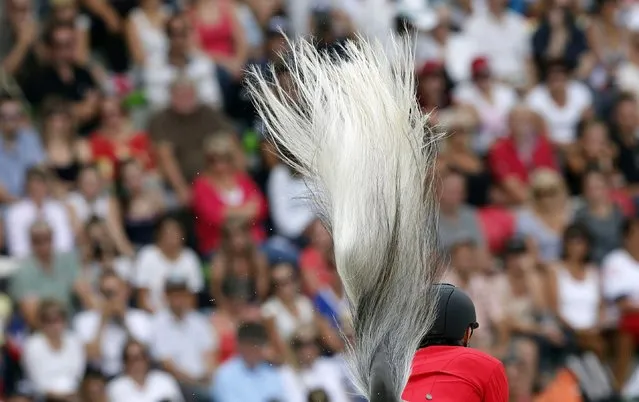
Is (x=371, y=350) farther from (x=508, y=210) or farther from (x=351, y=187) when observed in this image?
(x=508, y=210)

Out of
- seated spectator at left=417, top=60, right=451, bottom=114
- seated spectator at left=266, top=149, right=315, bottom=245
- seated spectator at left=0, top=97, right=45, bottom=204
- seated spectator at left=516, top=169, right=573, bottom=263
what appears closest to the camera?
seated spectator at left=0, top=97, right=45, bottom=204

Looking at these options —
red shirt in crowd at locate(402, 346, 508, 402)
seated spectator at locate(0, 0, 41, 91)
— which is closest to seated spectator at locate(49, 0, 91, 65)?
seated spectator at locate(0, 0, 41, 91)

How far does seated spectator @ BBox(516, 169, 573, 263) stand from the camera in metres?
12.9

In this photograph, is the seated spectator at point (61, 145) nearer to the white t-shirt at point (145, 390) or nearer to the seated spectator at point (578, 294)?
the white t-shirt at point (145, 390)

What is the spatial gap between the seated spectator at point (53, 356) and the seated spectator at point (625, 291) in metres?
4.76

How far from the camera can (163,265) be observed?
36.6ft

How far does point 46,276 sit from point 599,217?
516 cm

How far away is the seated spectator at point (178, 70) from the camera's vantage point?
12742 millimetres

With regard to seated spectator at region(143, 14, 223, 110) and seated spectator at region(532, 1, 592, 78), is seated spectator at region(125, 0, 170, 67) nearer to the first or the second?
seated spectator at region(143, 14, 223, 110)

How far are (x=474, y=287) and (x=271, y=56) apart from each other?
2657 mm

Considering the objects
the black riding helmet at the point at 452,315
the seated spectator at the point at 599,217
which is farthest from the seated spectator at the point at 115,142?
the black riding helmet at the point at 452,315

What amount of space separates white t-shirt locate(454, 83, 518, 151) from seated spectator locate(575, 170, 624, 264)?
40.6 inches

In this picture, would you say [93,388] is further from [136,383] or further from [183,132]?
[183,132]

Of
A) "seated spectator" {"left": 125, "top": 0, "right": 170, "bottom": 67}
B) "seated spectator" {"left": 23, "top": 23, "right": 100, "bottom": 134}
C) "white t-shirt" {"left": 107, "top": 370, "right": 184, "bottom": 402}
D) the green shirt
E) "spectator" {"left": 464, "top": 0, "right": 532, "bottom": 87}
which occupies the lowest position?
"white t-shirt" {"left": 107, "top": 370, "right": 184, "bottom": 402}
